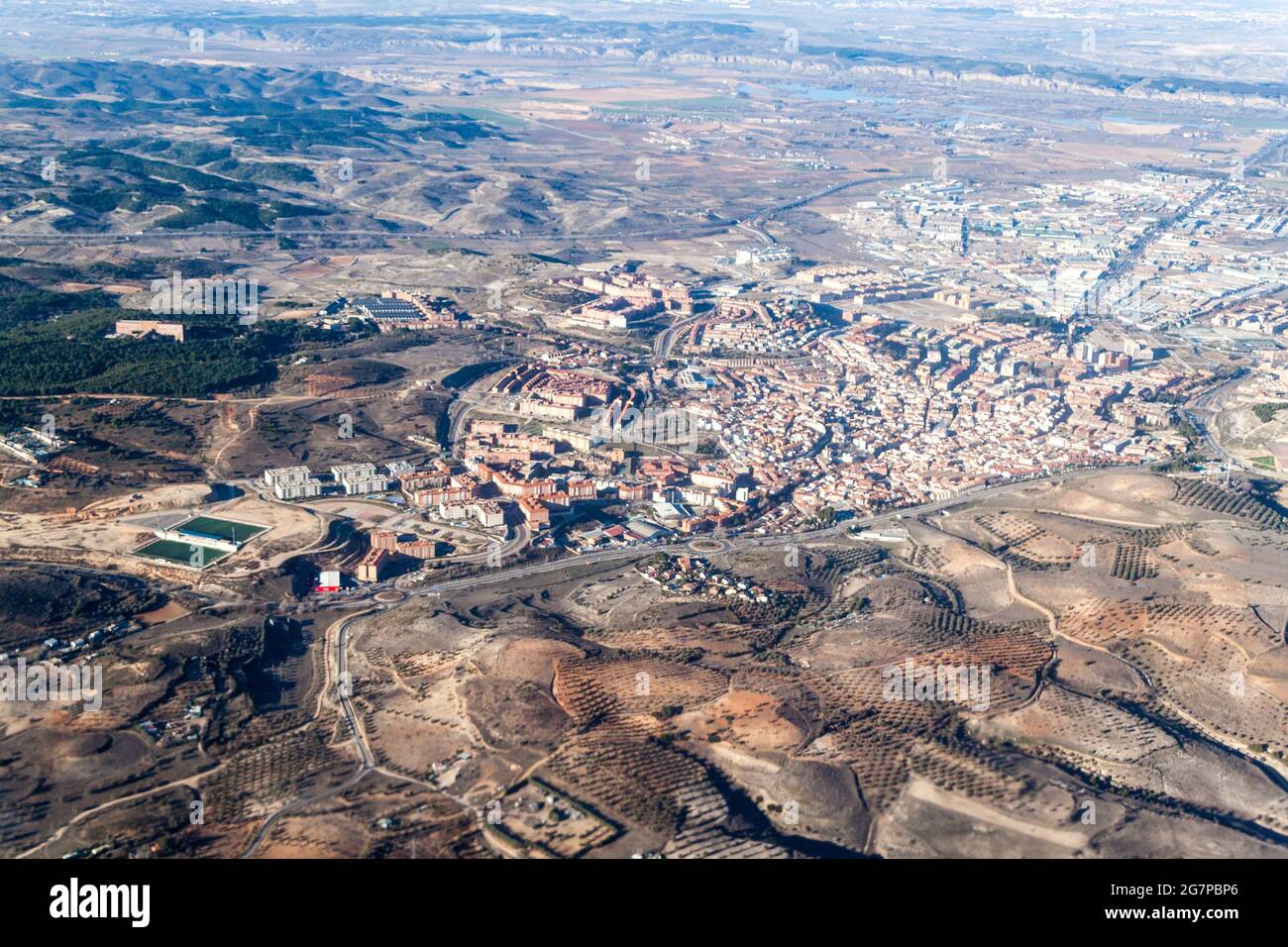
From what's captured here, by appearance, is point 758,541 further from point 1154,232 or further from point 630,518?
point 1154,232

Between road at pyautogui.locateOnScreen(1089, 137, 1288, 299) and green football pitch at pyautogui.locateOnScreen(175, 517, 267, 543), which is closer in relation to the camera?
green football pitch at pyautogui.locateOnScreen(175, 517, 267, 543)

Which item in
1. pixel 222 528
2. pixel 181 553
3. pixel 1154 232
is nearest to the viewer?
pixel 181 553

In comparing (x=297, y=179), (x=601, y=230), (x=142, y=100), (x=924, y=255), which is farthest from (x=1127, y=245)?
(x=142, y=100)

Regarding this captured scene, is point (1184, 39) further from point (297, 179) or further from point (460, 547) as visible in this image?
point (460, 547)

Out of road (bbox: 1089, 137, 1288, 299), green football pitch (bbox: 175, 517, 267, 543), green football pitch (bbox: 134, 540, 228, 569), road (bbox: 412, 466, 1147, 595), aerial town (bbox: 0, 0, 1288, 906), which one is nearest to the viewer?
aerial town (bbox: 0, 0, 1288, 906)

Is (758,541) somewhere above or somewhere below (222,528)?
below

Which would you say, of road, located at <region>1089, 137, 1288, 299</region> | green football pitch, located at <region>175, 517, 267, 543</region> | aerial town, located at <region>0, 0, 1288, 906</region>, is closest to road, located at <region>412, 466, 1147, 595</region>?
aerial town, located at <region>0, 0, 1288, 906</region>

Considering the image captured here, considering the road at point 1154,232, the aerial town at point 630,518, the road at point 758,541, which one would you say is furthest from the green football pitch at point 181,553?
the road at point 1154,232

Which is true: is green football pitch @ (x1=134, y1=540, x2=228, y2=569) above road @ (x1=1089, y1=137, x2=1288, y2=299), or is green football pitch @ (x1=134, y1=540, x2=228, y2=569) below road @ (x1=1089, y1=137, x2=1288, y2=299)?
below

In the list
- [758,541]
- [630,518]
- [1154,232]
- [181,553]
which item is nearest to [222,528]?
[181,553]

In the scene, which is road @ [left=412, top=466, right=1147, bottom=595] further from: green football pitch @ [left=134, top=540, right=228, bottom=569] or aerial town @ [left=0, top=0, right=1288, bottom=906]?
green football pitch @ [left=134, top=540, right=228, bottom=569]

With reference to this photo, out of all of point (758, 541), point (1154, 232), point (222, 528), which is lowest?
point (758, 541)

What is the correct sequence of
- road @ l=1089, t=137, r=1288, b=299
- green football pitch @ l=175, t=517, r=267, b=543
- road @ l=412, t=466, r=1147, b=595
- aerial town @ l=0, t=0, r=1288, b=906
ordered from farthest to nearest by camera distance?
1. road @ l=1089, t=137, r=1288, b=299
2. green football pitch @ l=175, t=517, r=267, b=543
3. road @ l=412, t=466, r=1147, b=595
4. aerial town @ l=0, t=0, r=1288, b=906
